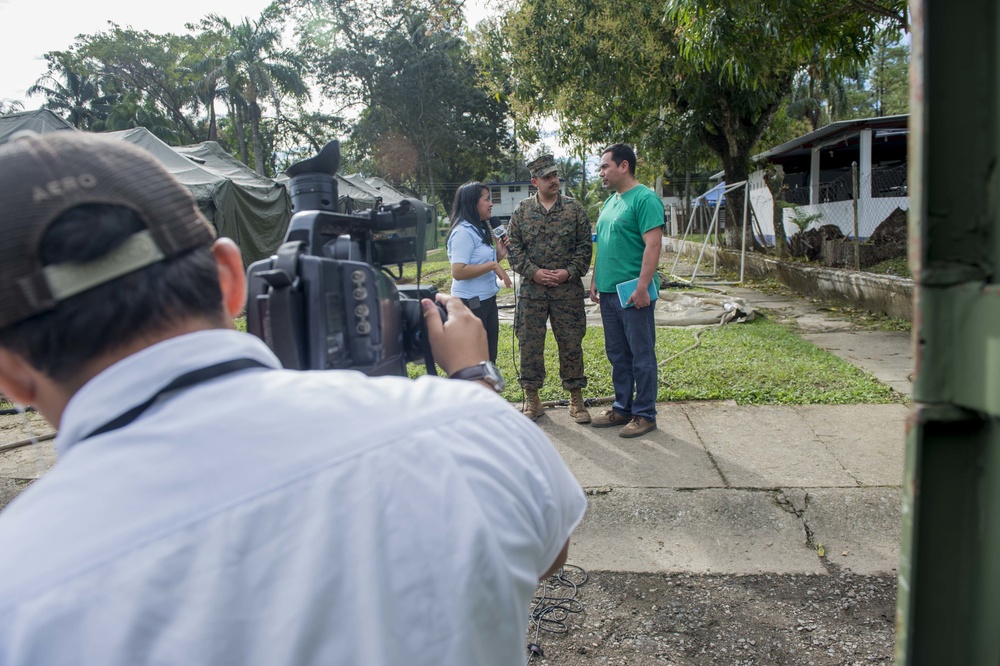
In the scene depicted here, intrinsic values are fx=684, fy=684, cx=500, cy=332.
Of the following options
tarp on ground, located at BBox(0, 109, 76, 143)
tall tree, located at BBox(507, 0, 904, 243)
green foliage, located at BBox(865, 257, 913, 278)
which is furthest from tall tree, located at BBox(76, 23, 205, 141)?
green foliage, located at BBox(865, 257, 913, 278)

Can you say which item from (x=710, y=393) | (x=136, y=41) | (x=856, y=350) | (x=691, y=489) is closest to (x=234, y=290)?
(x=691, y=489)

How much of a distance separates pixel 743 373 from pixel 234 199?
A: 12.0m

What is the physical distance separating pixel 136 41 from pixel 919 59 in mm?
45360

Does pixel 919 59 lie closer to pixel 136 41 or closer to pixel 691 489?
pixel 691 489

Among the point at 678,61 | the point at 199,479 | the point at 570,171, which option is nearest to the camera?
the point at 199,479

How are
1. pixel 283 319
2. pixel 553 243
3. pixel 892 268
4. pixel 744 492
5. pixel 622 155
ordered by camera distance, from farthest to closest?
pixel 892 268, pixel 553 243, pixel 622 155, pixel 744 492, pixel 283 319

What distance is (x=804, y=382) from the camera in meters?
5.54

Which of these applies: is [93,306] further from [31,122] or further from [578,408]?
[31,122]

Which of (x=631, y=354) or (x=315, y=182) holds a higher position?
(x=315, y=182)

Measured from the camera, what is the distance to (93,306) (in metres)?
0.74

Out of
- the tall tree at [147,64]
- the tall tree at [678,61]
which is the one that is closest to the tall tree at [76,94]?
the tall tree at [147,64]

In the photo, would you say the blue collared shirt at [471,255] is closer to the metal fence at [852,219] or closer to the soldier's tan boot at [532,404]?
the soldier's tan boot at [532,404]

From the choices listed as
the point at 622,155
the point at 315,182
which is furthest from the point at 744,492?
the point at 315,182

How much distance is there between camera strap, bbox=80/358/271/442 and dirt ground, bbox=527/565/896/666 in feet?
7.28
